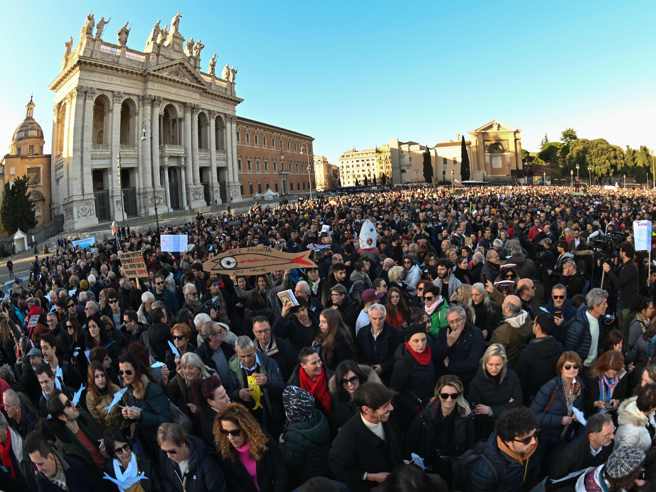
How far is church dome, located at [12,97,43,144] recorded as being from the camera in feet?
173

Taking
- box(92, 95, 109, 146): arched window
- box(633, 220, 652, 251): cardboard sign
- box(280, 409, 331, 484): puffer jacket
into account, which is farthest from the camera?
box(92, 95, 109, 146): arched window

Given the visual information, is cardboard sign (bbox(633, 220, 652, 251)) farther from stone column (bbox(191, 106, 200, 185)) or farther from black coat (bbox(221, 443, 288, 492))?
stone column (bbox(191, 106, 200, 185))

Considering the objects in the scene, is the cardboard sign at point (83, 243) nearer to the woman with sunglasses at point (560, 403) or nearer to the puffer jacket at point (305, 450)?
the puffer jacket at point (305, 450)

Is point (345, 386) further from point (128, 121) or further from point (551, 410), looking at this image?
point (128, 121)

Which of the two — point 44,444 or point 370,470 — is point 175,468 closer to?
point 44,444

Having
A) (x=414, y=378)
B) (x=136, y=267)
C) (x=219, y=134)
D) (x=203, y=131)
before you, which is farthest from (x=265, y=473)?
(x=219, y=134)

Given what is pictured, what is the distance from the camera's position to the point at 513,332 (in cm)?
449

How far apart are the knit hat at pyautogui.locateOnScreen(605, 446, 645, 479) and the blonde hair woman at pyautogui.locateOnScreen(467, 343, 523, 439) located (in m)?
1.22

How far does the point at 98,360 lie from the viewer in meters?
4.36

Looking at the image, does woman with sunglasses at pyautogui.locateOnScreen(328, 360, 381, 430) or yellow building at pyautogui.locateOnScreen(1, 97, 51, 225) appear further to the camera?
yellow building at pyautogui.locateOnScreen(1, 97, 51, 225)

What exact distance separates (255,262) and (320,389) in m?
4.25

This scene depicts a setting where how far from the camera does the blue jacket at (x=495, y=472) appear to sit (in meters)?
2.67

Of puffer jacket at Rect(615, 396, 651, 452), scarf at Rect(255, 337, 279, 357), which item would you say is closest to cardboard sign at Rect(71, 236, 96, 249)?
scarf at Rect(255, 337, 279, 357)

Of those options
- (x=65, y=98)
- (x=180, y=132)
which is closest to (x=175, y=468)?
(x=65, y=98)
